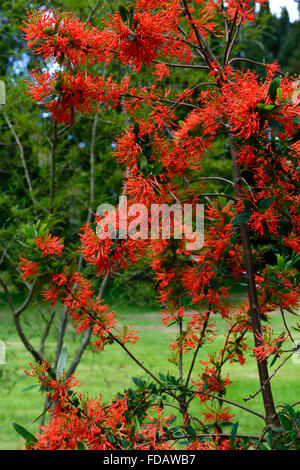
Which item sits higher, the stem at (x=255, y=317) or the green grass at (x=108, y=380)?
the stem at (x=255, y=317)

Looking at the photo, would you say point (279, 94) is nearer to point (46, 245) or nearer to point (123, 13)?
point (123, 13)

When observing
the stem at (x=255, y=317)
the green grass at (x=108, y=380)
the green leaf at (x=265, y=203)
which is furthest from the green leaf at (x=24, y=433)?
the green grass at (x=108, y=380)

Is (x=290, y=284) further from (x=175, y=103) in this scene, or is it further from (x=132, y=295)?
(x=132, y=295)

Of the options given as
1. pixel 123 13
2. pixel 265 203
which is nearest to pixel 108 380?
pixel 265 203

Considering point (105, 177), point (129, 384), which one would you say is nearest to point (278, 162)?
point (105, 177)

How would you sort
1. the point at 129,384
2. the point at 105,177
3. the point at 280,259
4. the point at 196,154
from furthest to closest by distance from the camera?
the point at 129,384 < the point at 105,177 < the point at 280,259 < the point at 196,154

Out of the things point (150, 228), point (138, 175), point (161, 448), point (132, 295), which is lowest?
point (161, 448)

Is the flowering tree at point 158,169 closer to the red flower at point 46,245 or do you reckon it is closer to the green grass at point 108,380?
the red flower at point 46,245

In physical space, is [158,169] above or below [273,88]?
below

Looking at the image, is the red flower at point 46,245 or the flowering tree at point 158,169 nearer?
the flowering tree at point 158,169

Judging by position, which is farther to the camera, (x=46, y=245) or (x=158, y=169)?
(x=46, y=245)

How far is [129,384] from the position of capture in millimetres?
4824

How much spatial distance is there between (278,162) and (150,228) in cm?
47
